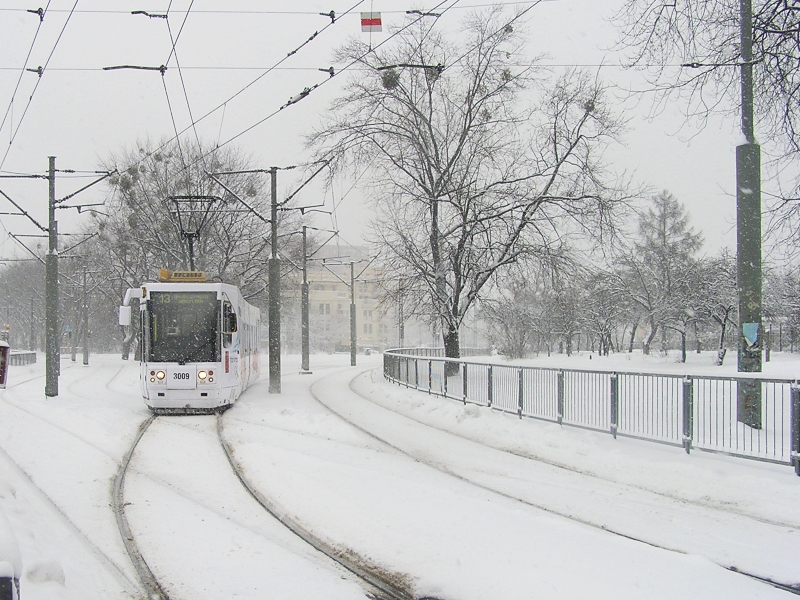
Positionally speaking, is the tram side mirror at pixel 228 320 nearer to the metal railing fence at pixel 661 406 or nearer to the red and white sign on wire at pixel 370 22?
the metal railing fence at pixel 661 406

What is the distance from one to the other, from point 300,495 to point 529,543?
310 centimetres

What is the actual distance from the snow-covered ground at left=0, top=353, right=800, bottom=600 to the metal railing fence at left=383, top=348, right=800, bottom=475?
25cm

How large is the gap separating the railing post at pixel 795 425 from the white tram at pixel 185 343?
12310 mm

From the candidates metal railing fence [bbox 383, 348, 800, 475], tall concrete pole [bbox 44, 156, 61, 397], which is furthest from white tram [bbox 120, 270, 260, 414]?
metal railing fence [bbox 383, 348, 800, 475]

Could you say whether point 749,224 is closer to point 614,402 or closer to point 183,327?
point 614,402

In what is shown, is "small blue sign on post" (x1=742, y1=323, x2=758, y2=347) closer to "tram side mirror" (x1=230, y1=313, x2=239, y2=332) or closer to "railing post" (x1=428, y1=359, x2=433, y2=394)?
"railing post" (x1=428, y1=359, x2=433, y2=394)

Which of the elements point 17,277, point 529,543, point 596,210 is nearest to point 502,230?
point 596,210

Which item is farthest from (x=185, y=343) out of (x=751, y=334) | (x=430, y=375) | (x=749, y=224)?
(x=749, y=224)

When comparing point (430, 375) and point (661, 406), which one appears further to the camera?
point (430, 375)

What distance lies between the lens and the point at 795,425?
8.62 meters

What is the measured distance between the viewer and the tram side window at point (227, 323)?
17484 mm

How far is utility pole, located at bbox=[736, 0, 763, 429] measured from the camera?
443 inches

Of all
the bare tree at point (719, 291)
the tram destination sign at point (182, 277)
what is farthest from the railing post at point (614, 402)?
the bare tree at point (719, 291)

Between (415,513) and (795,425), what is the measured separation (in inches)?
184
